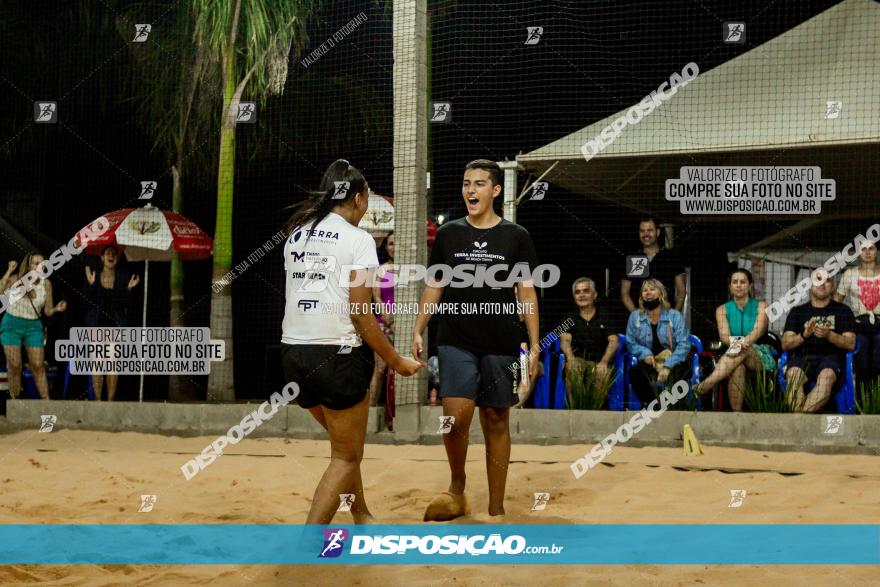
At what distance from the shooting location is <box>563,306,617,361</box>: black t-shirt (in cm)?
828

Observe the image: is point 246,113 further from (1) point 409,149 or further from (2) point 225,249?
(1) point 409,149

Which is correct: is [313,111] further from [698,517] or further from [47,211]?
[698,517]

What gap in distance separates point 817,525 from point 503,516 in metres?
1.57

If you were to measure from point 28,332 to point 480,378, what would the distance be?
681 cm

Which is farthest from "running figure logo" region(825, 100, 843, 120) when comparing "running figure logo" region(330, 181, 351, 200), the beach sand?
"running figure logo" region(330, 181, 351, 200)

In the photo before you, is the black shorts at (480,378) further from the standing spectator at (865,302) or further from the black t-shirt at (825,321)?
the standing spectator at (865,302)

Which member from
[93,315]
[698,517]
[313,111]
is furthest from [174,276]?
[698,517]

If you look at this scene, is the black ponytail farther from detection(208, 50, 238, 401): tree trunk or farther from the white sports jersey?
detection(208, 50, 238, 401): tree trunk

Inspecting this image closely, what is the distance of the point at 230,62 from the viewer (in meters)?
11.0

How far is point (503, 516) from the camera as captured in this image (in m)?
4.92

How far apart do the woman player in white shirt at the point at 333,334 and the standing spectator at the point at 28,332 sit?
6.82 meters

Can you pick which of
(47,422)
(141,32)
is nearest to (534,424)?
(47,422)

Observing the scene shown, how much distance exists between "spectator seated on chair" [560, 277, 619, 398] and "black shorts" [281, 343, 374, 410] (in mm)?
4457

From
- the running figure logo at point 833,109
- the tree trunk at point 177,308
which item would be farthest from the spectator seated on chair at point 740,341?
the tree trunk at point 177,308
